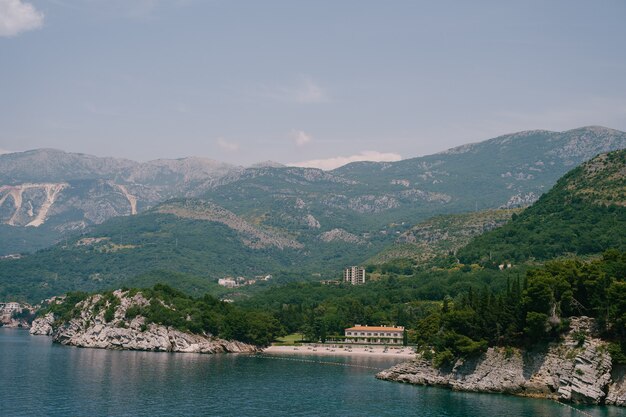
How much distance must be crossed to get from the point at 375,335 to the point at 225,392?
84.5 m

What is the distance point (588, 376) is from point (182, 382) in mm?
52769

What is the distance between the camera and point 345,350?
16538 centimetres

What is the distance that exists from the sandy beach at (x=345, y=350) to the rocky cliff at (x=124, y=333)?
6709 millimetres

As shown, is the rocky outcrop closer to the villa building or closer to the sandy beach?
the sandy beach

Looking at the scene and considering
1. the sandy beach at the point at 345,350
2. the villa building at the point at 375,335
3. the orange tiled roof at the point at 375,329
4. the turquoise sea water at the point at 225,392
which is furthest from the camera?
the orange tiled roof at the point at 375,329

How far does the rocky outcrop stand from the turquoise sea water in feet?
7.89

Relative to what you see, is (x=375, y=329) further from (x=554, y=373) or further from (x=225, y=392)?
(x=554, y=373)

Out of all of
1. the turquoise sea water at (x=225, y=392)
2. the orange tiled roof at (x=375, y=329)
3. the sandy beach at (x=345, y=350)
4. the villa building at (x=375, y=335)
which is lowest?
the turquoise sea water at (x=225, y=392)

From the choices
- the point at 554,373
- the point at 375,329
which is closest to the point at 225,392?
the point at 554,373

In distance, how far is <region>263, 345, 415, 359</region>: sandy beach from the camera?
159 m

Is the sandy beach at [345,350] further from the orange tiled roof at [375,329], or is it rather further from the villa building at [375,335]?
the orange tiled roof at [375,329]

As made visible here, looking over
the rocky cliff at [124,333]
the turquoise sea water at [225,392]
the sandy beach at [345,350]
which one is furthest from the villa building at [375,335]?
the turquoise sea water at [225,392]

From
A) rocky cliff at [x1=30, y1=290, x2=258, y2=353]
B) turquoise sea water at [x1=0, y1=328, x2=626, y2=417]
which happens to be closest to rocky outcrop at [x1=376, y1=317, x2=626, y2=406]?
turquoise sea water at [x1=0, y1=328, x2=626, y2=417]

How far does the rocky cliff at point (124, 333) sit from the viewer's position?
162500 millimetres
